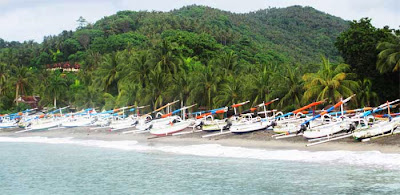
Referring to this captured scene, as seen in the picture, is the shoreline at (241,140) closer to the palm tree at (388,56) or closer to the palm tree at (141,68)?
the palm tree at (141,68)

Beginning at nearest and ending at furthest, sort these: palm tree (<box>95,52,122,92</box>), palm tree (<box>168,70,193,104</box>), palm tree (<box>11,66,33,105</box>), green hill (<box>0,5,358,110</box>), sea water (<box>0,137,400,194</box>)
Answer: sea water (<box>0,137,400,194</box>) < green hill (<box>0,5,358,110</box>) < palm tree (<box>168,70,193,104</box>) < palm tree (<box>95,52,122,92</box>) < palm tree (<box>11,66,33,105</box>)

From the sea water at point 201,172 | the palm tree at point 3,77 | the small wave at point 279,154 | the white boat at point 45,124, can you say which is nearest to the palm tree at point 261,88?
the small wave at point 279,154

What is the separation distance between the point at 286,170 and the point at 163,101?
34.9m

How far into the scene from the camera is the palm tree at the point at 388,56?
141 feet

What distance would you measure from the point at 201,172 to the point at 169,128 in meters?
18.0

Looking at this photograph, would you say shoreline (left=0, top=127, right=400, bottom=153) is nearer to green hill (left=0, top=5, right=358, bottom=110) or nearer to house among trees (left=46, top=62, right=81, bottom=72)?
green hill (left=0, top=5, right=358, bottom=110)

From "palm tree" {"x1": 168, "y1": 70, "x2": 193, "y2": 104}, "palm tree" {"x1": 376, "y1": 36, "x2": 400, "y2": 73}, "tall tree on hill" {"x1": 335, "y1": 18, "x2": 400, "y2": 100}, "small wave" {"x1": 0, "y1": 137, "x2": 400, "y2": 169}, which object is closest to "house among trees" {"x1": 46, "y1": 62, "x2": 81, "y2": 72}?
"palm tree" {"x1": 168, "y1": 70, "x2": 193, "y2": 104}

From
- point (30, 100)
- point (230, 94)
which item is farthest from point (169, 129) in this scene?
point (30, 100)

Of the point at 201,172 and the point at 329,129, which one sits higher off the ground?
the point at 329,129

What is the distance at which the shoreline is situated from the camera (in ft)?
108

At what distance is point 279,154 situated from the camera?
3466cm

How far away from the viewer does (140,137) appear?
51031 mm

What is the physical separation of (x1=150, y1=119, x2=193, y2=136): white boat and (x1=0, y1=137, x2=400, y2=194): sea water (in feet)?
18.1

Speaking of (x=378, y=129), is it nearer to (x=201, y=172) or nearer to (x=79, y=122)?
(x=201, y=172)
